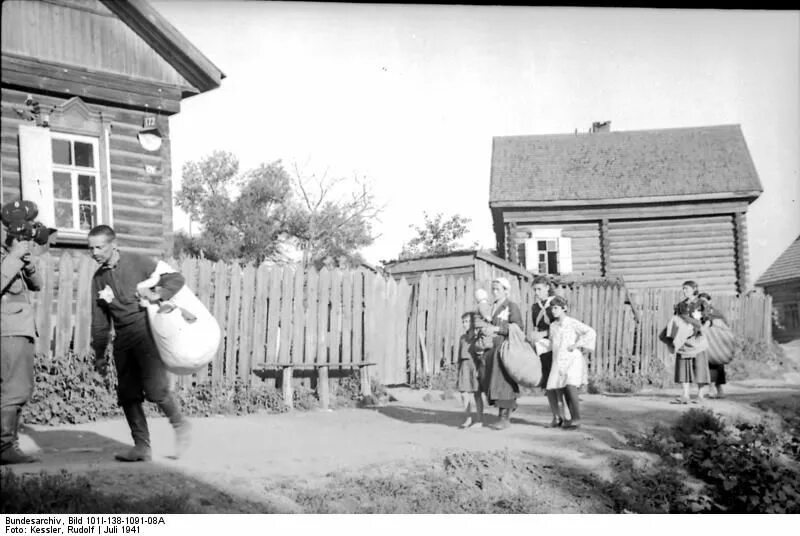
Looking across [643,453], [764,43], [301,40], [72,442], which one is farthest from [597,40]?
[72,442]

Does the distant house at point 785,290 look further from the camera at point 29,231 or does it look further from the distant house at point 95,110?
the camera at point 29,231

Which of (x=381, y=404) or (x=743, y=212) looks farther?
(x=743, y=212)

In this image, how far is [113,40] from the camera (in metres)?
8.52

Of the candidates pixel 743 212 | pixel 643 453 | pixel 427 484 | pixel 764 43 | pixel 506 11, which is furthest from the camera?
pixel 743 212

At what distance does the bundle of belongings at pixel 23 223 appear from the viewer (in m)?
6.25

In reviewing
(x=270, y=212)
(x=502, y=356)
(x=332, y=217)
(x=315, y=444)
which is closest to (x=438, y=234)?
(x=332, y=217)

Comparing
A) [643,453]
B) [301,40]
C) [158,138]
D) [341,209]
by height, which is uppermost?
[301,40]

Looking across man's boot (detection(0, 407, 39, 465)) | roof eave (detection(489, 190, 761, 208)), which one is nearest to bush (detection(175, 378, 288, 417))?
man's boot (detection(0, 407, 39, 465))

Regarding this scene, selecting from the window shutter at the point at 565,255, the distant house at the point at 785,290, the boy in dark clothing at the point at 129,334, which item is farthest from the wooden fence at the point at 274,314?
the distant house at the point at 785,290

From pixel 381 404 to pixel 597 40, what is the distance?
15.3ft

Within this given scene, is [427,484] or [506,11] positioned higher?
[506,11]

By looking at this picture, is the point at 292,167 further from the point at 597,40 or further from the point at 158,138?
the point at 597,40

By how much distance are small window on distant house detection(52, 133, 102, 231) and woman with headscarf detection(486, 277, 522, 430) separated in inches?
159

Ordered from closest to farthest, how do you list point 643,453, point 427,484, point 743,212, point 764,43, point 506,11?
point 427,484
point 643,453
point 506,11
point 764,43
point 743,212
